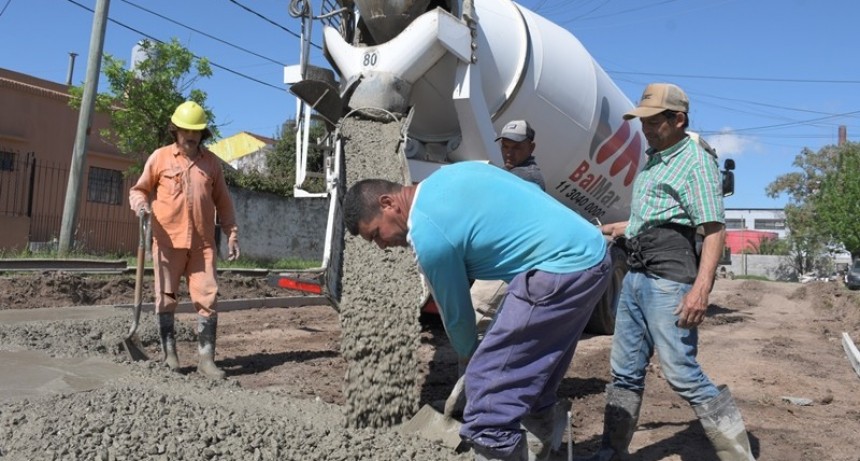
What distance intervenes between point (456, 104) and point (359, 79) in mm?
893

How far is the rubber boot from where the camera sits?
95.0 inches

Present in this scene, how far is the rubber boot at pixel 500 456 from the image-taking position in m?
2.41

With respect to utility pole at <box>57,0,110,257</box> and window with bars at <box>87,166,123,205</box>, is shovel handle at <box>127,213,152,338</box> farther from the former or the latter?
window with bars at <box>87,166,123,205</box>

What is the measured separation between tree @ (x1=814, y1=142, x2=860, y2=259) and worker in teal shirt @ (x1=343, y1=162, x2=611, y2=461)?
32.9 metres

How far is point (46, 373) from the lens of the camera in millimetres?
4059

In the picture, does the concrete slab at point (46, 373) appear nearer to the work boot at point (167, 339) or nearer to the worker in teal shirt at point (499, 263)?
the work boot at point (167, 339)

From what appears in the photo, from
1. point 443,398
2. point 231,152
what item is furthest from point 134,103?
point 231,152

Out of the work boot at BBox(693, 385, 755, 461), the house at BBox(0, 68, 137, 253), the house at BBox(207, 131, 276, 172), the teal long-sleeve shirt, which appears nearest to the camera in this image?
the teal long-sleeve shirt

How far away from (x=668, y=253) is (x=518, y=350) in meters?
1.18

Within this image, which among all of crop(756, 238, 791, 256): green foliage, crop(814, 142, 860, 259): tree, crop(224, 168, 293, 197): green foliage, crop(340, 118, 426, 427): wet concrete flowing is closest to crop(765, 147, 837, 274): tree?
crop(756, 238, 791, 256): green foliage

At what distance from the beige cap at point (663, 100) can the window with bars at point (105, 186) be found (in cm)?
1801

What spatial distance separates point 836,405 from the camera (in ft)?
16.1

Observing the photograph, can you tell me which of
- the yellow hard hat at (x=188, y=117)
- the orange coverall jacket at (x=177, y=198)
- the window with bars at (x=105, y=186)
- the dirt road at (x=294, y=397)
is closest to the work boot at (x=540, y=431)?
the dirt road at (x=294, y=397)

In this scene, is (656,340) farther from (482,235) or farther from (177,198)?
(177,198)
